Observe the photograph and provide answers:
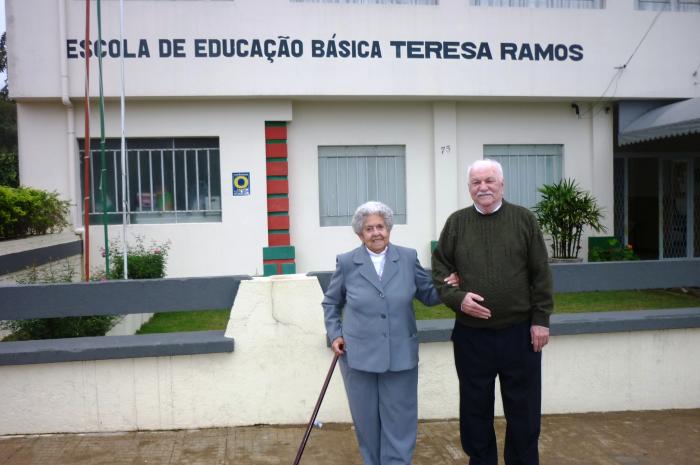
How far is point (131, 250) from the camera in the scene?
419 inches

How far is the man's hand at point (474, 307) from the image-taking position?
11.0ft

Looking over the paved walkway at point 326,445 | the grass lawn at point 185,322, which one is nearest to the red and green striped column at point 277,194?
the grass lawn at point 185,322

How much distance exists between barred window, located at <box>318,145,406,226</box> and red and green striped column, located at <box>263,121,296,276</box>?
0.75 m

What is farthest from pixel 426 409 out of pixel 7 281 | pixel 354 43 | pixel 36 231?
pixel 354 43

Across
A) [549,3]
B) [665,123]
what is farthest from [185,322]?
[549,3]

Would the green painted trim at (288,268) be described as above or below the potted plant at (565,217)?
below

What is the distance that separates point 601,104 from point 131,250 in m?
8.60

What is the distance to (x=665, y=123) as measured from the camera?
10719 mm

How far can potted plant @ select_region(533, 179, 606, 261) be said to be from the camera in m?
11.2

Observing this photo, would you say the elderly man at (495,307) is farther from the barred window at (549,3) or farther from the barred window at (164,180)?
the barred window at (549,3)

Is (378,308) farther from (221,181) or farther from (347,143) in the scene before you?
(347,143)

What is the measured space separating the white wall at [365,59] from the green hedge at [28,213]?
1999mm

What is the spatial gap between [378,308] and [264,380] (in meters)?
1.58

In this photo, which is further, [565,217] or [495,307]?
[565,217]
